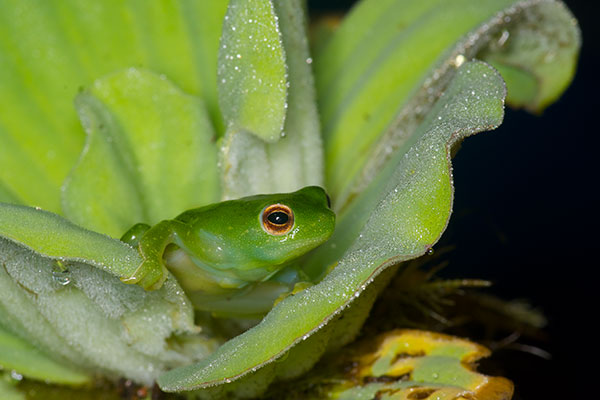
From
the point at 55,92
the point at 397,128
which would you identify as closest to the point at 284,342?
the point at 397,128

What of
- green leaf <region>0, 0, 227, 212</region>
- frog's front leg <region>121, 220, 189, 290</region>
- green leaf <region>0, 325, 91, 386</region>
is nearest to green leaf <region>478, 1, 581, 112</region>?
green leaf <region>0, 0, 227, 212</region>

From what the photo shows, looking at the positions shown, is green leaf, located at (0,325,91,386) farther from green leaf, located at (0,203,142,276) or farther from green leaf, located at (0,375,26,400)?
green leaf, located at (0,203,142,276)

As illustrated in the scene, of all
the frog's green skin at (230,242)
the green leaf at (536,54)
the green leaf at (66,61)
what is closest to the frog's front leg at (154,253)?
the frog's green skin at (230,242)

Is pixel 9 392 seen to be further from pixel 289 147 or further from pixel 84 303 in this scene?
pixel 289 147

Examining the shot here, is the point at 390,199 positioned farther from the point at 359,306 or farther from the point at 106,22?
Answer: the point at 106,22

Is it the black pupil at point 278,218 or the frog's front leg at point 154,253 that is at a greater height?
the black pupil at point 278,218

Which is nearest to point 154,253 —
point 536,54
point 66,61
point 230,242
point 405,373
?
point 230,242

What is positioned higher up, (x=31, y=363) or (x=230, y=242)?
(x=230, y=242)

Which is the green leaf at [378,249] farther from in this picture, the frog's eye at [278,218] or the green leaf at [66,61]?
the green leaf at [66,61]
